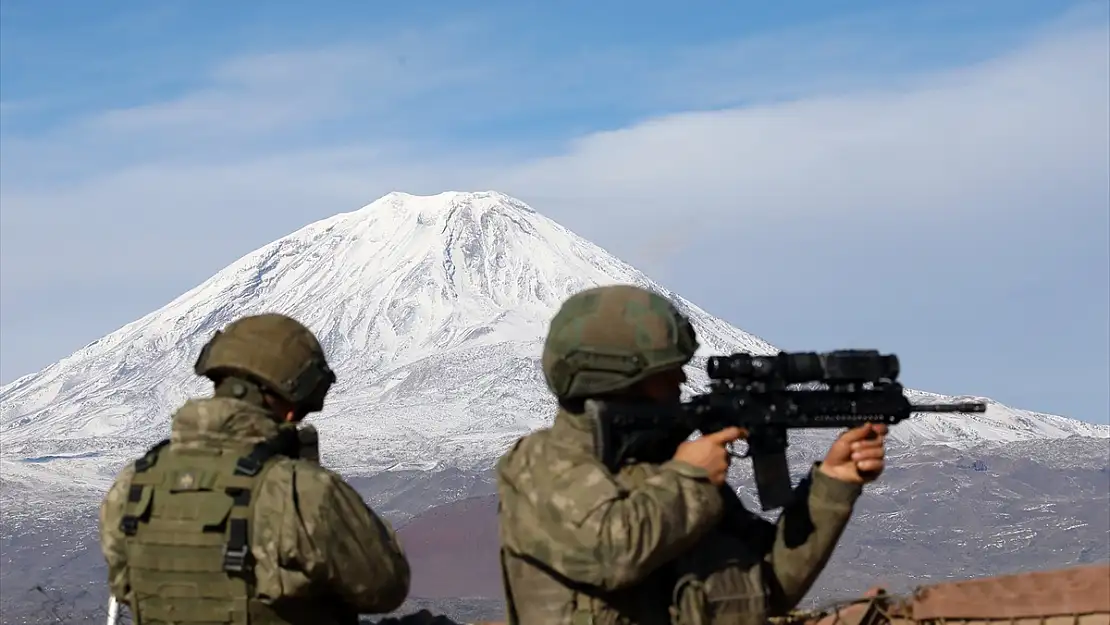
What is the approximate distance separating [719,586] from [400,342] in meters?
112

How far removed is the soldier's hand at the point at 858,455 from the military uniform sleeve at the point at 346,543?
1.69 meters

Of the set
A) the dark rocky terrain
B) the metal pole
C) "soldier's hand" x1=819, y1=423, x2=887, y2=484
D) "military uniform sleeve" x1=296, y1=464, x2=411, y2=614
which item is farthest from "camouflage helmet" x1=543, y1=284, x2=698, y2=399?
the dark rocky terrain

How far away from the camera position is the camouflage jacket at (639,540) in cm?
534

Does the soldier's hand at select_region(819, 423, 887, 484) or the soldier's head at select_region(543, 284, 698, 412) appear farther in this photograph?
the soldier's hand at select_region(819, 423, 887, 484)

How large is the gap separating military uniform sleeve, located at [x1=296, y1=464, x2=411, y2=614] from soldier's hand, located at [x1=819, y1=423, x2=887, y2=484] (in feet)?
5.53

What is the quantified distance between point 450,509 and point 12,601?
52.8 feet

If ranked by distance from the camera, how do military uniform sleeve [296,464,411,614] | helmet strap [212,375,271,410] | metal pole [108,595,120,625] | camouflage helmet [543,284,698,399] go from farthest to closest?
metal pole [108,595,120,625]
helmet strap [212,375,271,410]
military uniform sleeve [296,464,411,614]
camouflage helmet [543,284,698,399]

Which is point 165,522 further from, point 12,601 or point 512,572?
point 12,601

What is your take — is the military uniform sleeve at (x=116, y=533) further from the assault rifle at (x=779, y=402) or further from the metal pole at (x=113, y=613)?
the assault rifle at (x=779, y=402)

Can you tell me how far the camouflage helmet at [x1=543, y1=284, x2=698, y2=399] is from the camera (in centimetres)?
563

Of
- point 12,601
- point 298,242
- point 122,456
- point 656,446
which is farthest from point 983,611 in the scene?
point 298,242

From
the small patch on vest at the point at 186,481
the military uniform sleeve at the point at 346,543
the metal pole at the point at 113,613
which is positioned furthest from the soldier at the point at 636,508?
the metal pole at the point at 113,613

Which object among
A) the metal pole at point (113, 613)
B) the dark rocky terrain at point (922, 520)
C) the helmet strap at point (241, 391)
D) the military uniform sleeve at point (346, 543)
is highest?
the helmet strap at point (241, 391)

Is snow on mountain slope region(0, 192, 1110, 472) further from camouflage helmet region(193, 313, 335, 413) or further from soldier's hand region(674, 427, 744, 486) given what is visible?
soldier's hand region(674, 427, 744, 486)
